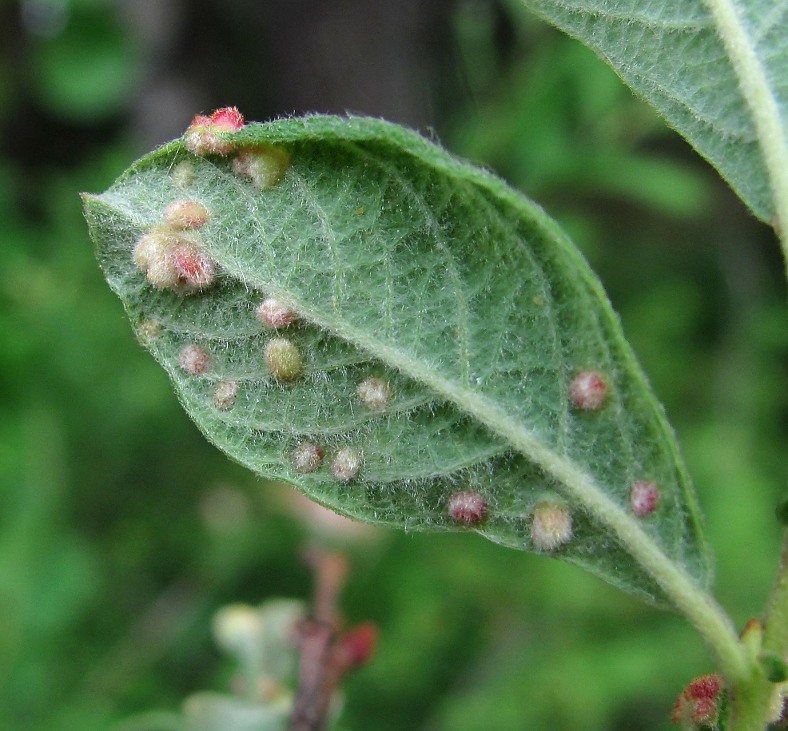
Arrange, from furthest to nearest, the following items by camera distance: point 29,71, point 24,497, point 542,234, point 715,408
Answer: point 29,71 < point 715,408 < point 24,497 < point 542,234

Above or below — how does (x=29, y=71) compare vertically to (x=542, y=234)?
below

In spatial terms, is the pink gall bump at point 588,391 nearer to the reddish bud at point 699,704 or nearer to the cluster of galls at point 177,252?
the reddish bud at point 699,704

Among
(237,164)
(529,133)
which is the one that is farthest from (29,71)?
(237,164)

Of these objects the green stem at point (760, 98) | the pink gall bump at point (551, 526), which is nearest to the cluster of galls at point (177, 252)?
the pink gall bump at point (551, 526)

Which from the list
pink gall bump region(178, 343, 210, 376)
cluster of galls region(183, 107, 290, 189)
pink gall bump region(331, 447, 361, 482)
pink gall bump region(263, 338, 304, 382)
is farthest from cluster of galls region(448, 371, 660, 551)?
cluster of galls region(183, 107, 290, 189)

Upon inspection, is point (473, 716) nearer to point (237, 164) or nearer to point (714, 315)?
point (237, 164)

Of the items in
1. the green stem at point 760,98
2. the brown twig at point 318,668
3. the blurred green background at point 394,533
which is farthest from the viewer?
the blurred green background at point 394,533

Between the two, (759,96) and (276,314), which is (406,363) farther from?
(759,96)
